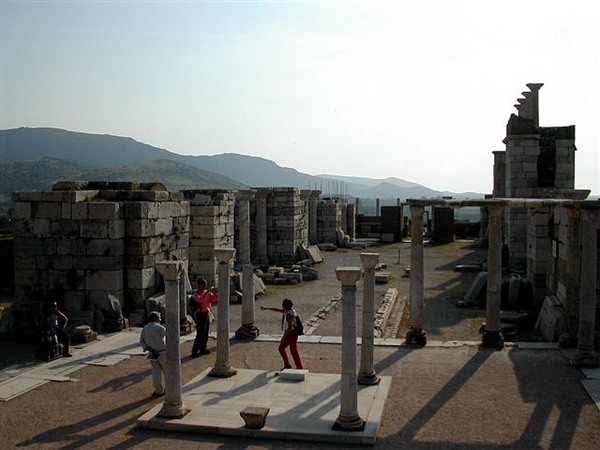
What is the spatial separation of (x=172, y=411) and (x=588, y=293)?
8715 millimetres

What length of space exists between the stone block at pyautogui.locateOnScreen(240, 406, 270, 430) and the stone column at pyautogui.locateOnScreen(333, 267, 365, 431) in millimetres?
1125

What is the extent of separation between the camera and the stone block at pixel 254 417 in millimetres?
9945

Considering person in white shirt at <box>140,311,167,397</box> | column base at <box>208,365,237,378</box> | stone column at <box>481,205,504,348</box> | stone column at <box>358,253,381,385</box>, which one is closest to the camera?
person in white shirt at <box>140,311,167,397</box>

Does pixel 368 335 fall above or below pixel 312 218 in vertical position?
below

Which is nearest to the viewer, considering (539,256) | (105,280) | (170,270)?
(170,270)

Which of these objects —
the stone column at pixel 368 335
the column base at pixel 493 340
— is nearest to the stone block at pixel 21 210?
the stone column at pixel 368 335

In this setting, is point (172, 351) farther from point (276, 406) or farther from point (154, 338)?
point (276, 406)

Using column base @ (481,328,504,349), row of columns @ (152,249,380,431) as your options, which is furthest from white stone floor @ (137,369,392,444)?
column base @ (481,328,504,349)

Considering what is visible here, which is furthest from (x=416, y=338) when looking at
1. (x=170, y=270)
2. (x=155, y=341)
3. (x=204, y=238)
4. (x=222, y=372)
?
(x=204, y=238)

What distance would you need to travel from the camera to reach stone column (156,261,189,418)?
415 inches

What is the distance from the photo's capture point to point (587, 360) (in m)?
13.2

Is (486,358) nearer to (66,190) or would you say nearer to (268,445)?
(268,445)

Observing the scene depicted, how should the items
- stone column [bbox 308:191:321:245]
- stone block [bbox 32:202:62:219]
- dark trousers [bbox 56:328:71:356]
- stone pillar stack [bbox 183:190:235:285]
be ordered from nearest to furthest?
1. dark trousers [bbox 56:328:71:356]
2. stone block [bbox 32:202:62:219]
3. stone pillar stack [bbox 183:190:235:285]
4. stone column [bbox 308:191:321:245]

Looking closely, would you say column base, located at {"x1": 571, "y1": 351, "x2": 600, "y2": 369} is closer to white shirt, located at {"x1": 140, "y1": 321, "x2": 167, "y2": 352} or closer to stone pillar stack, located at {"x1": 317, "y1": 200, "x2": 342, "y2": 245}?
white shirt, located at {"x1": 140, "y1": 321, "x2": 167, "y2": 352}
